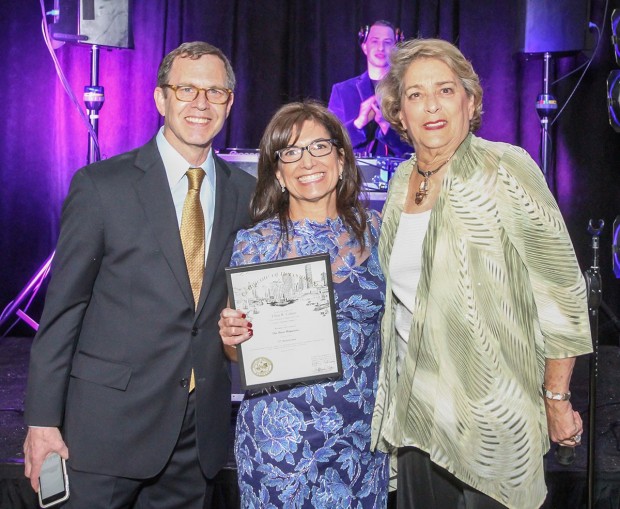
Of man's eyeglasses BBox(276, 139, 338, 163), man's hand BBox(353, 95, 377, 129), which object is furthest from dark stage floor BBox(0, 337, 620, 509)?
man's hand BBox(353, 95, 377, 129)

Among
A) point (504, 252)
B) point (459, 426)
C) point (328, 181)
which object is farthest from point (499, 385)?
point (328, 181)

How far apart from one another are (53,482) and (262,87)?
16.4 feet

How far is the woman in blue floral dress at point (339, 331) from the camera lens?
7.21 ft

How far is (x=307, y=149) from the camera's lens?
7.77 feet

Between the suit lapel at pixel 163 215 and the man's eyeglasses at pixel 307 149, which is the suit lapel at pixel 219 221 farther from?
the man's eyeglasses at pixel 307 149

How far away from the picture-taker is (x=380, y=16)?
21.8ft

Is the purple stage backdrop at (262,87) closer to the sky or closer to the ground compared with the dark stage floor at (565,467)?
closer to the sky

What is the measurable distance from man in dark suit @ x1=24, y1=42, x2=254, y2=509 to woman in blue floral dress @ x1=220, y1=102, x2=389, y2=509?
13 cm

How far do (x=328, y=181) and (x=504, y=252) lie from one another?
2.00 feet

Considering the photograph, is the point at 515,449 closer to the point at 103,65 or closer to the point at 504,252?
the point at 504,252

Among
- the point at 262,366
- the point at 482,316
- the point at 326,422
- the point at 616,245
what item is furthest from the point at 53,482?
the point at 616,245

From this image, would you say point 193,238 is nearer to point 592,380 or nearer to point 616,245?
point 592,380

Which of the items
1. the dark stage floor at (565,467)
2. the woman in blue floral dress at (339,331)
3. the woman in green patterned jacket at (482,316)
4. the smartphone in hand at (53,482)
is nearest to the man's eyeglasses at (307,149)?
the woman in blue floral dress at (339,331)

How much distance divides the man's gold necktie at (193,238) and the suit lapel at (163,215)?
0.04m
